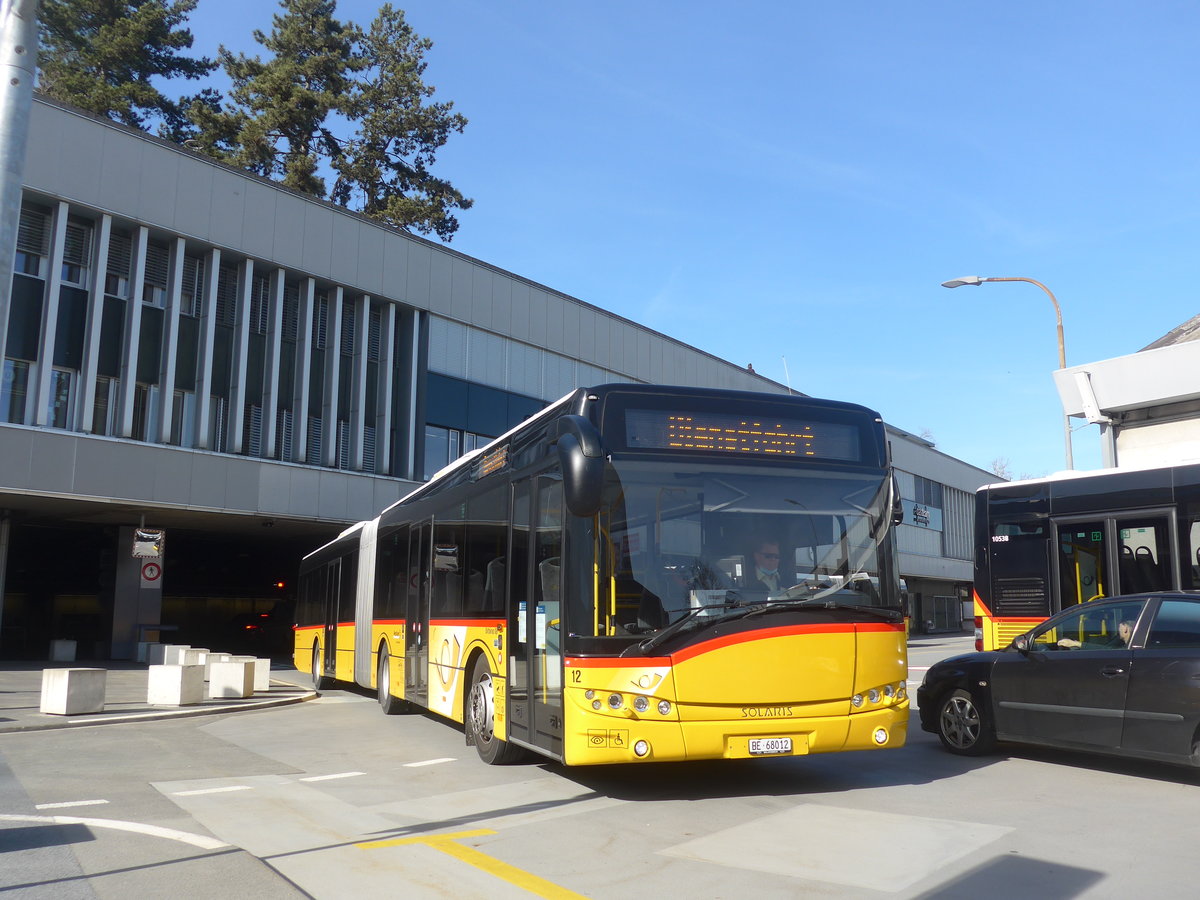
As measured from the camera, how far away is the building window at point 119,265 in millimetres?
26266

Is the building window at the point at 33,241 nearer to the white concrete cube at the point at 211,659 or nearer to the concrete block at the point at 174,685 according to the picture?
the white concrete cube at the point at 211,659

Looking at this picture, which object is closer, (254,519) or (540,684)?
(540,684)

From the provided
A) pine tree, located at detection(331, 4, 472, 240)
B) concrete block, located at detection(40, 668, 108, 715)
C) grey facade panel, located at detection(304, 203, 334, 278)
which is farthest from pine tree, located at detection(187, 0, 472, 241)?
concrete block, located at detection(40, 668, 108, 715)

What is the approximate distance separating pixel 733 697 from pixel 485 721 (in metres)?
3.44

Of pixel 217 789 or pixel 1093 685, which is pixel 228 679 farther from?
pixel 1093 685

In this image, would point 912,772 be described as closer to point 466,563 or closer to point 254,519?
point 466,563

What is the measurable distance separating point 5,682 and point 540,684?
57.6 feet

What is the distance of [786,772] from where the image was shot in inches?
384

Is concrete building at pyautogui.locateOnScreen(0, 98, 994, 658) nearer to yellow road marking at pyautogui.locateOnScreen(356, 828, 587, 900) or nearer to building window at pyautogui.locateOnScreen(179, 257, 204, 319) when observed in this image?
building window at pyautogui.locateOnScreen(179, 257, 204, 319)

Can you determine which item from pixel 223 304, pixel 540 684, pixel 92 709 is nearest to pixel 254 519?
pixel 223 304

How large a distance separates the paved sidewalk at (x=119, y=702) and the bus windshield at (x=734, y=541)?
9.58m

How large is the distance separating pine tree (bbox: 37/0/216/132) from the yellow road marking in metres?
47.6

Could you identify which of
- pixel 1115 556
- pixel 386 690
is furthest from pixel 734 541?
pixel 386 690

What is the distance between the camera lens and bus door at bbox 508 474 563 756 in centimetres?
846
